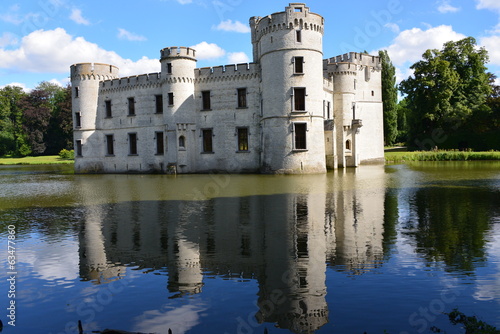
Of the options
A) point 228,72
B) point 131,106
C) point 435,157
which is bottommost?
point 435,157

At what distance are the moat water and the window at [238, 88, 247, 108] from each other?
62.0 feet

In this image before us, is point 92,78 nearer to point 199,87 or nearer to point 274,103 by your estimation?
point 199,87

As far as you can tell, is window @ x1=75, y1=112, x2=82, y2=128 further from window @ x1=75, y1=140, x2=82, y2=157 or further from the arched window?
→ the arched window

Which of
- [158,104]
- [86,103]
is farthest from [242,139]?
[86,103]

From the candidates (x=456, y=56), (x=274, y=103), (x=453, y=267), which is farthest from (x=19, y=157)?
(x=453, y=267)

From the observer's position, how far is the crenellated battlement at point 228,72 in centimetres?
3085

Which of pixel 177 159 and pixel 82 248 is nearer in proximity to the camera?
pixel 82 248

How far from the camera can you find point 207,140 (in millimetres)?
32656

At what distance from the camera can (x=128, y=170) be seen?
1394 inches

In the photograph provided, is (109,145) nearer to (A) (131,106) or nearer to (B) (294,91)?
(A) (131,106)

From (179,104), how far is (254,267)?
2605cm

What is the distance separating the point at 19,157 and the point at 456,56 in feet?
238

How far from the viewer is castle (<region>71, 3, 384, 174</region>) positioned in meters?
27.4

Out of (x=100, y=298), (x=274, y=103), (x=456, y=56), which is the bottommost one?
(x=100, y=298)
